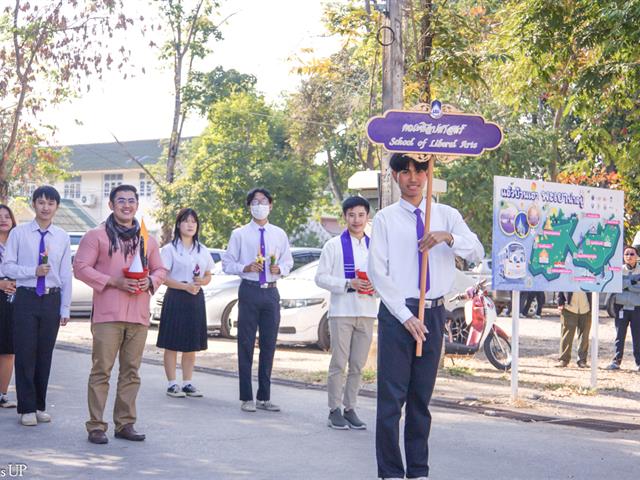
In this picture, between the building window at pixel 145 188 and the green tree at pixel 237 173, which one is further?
the building window at pixel 145 188

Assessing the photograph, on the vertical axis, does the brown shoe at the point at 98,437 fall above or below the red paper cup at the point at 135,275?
below

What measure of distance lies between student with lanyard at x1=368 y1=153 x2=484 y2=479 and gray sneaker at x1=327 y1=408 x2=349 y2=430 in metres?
2.61

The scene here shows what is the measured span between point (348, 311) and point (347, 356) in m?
0.39

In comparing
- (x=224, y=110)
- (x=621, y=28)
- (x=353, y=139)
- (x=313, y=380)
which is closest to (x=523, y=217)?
(x=621, y=28)

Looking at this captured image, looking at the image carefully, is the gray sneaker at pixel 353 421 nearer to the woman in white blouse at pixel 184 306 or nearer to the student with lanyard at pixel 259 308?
the student with lanyard at pixel 259 308

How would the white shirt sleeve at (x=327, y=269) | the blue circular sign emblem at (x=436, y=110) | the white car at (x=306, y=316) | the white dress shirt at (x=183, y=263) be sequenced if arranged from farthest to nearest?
the white car at (x=306, y=316) → the white dress shirt at (x=183, y=263) → the white shirt sleeve at (x=327, y=269) → the blue circular sign emblem at (x=436, y=110)

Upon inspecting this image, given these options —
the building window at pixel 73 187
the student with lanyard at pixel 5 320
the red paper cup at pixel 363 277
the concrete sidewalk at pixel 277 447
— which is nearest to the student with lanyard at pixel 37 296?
the concrete sidewalk at pixel 277 447

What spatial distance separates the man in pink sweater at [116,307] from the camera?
783cm

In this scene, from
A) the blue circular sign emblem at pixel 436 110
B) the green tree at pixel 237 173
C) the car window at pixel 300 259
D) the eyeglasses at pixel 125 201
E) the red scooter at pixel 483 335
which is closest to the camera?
the blue circular sign emblem at pixel 436 110

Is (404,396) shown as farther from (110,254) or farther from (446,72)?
(446,72)

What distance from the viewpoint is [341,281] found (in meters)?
9.02

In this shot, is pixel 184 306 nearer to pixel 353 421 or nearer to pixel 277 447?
pixel 353 421

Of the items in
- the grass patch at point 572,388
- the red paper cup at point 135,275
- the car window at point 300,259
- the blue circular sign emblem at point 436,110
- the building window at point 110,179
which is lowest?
the grass patch at point 572,388

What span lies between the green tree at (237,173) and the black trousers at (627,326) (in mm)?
23217
